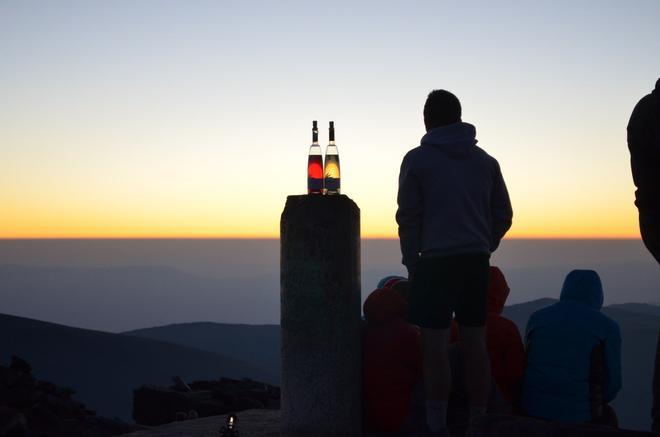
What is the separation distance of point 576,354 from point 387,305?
1.42 metres

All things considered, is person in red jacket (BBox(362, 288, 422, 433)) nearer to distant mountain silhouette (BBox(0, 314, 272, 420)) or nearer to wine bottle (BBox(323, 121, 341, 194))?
wine bottle (BBox(323, 121, 341, 194))

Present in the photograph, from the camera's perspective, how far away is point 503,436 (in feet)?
7.86

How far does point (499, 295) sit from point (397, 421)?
1.24 meters

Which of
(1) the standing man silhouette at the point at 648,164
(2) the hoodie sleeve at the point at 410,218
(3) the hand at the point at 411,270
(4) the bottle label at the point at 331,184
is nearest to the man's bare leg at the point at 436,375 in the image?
(3) the hand at the point at 411,270

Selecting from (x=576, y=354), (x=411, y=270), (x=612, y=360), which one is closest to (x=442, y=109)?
(x=411, y=270)

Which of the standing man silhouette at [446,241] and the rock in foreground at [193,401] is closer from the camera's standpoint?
the standing man silhouette at [446,241]

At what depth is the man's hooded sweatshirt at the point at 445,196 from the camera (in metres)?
5.75

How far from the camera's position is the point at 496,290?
632cm

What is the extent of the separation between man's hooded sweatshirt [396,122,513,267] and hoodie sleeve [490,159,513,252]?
0.16m

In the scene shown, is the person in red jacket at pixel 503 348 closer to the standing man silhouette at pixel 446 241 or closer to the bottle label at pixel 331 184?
the standing man silhouette at pixel 446 241

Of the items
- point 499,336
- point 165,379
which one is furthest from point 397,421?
point 165,379

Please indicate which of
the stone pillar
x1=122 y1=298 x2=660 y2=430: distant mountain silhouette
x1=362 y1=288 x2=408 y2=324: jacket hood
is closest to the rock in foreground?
the stone pillar

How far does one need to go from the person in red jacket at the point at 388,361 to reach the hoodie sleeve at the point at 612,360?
134 cm

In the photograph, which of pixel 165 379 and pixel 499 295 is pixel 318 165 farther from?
pixel 165 379
